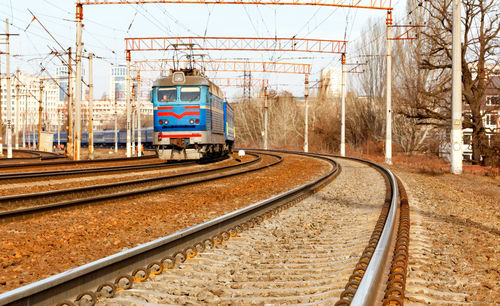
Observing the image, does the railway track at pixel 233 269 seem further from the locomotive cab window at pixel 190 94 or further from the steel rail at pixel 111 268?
the locomotive cab window at pixel 190 94

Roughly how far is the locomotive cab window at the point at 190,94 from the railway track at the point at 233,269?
1295 centimetres

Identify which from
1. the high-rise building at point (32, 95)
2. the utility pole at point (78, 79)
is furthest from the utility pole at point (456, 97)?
the high-rise building at point (32, 95)

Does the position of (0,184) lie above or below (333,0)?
below

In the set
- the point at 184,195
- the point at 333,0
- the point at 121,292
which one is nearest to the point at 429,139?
the point at 333,0

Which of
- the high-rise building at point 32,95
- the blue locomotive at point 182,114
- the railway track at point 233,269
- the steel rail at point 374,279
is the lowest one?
the railway track at point 233,269

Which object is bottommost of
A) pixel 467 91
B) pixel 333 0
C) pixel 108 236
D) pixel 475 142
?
pixel 108 236

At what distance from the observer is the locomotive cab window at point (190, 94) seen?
1903cm

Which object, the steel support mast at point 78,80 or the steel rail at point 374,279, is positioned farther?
the steel support mast at point 78,80

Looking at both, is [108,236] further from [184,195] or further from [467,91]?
[467,91]

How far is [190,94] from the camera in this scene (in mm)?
19094

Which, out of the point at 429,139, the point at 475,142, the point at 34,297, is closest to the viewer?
the point at 34,297

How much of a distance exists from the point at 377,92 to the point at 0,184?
37.4 metres

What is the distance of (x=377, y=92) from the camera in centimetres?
4394

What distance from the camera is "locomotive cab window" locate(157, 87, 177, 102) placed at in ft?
63.1
